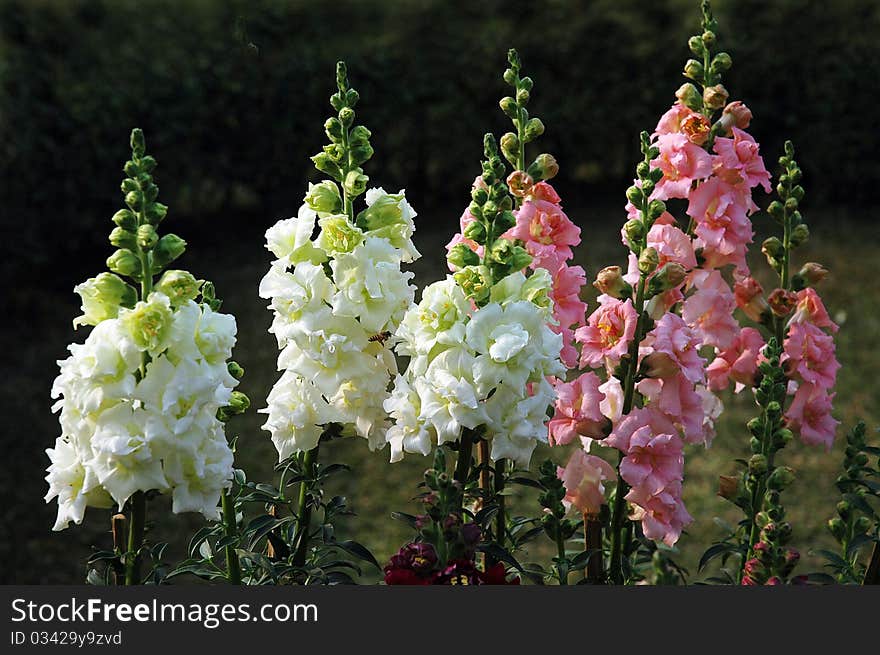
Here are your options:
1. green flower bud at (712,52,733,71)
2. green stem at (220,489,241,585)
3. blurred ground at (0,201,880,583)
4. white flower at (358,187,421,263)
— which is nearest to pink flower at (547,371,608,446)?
white flower at (358,187,421,263)

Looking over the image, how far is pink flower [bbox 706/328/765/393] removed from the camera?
106 inches

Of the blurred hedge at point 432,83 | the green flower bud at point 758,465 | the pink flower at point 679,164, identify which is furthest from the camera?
the blurred hedge at point 432,83

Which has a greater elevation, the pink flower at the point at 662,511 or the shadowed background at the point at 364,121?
the shadowed background at the point at 364,121

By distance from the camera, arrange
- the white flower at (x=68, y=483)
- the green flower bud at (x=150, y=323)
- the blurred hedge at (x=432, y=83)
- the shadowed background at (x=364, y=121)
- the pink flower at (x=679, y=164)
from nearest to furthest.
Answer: the green flower bud at (x=150, y=323), the white flower at (x=68, y=483), the pink flower at (x=679, y=164), the shadowed background at (x=364, y=121), the blurred hedge at (x=432, y=83)

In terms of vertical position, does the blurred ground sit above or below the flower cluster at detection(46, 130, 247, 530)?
above

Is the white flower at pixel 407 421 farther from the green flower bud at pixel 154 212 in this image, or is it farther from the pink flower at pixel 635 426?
Result: the green flower bud at pixel 154 212

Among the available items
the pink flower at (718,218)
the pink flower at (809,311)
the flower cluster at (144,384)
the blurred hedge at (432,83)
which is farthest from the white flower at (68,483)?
the blurred hedge at (432,83)

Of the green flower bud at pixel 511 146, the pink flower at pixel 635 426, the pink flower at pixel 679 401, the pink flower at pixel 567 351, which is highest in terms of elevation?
the green flower bud at pixel 511 146

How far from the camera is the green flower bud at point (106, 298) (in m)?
2.07

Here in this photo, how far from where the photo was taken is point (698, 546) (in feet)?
16.6

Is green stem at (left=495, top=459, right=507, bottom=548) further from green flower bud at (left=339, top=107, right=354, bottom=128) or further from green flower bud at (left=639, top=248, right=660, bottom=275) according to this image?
green flower bud at (left=339, top=107, right=354, bottom=128)

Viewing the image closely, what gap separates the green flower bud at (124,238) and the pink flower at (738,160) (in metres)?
1.26

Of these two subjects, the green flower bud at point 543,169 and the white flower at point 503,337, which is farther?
the green flower bud at point 543,169

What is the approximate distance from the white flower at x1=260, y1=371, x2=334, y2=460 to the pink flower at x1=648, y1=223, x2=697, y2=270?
0.77m
